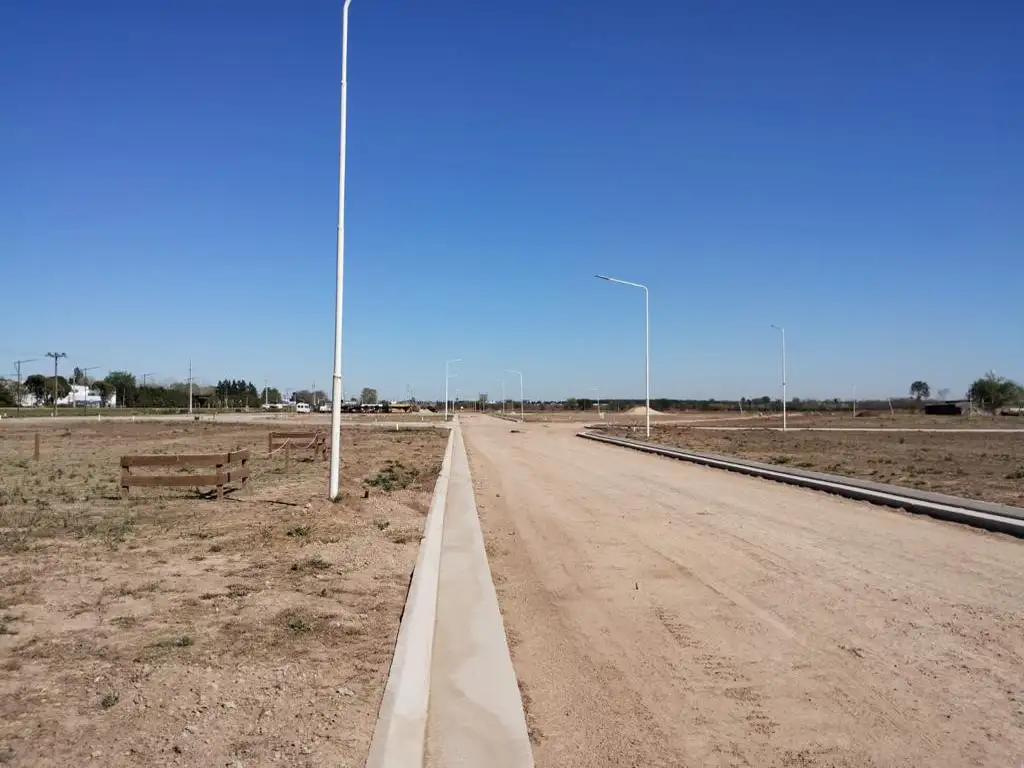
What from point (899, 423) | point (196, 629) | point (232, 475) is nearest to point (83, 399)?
point (899, 423)

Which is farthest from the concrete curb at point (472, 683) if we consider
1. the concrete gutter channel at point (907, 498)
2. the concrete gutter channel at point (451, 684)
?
the concrete gutter channel at point (907, 498)

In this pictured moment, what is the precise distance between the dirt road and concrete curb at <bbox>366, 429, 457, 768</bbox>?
686 millimetres

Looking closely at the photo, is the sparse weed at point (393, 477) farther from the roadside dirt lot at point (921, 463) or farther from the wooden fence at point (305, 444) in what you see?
the roadside dirt lot at point (921, 463)

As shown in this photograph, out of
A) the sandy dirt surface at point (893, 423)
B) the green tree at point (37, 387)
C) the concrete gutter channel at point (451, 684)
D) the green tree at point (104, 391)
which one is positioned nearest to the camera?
the concrete gutter channel at point (451, 684)

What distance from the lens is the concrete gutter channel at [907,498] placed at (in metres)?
12.2

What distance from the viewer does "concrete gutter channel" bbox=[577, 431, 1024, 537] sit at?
40.0ft

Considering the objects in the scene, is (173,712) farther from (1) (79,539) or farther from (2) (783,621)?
(1) (79,539)

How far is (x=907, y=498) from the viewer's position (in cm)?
1490

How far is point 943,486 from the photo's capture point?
17812 millimetres

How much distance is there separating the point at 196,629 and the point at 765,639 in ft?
14.8

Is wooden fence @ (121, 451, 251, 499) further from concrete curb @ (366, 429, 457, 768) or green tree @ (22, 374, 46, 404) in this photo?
green tree @ (22, 374, 46, 404)

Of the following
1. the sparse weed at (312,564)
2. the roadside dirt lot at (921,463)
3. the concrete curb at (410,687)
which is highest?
the roadside dirt lot at (921,463)

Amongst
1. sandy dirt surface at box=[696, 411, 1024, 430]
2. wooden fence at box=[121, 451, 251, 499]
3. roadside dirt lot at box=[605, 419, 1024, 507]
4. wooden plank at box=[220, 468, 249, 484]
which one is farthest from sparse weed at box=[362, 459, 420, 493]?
sandy dirt surface at box=[696, 411, 1024, 430]

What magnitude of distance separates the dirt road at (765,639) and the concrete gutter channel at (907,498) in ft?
1.43
